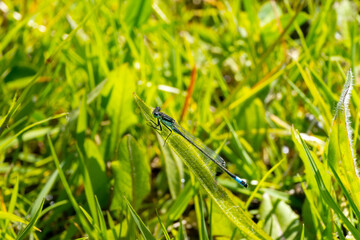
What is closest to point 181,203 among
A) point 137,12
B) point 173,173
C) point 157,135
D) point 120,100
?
point 173,173

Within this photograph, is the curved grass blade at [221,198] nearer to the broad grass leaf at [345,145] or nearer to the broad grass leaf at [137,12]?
the broad grass leaf at [345,145]

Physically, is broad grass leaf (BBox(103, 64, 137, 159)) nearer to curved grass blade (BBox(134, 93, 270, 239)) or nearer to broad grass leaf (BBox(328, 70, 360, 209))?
curved grass blade (BBox(134, 93, 270, 239))

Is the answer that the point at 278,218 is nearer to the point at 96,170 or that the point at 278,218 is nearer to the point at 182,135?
the point at 182,135

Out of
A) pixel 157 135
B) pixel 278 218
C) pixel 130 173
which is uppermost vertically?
pixel 157 135

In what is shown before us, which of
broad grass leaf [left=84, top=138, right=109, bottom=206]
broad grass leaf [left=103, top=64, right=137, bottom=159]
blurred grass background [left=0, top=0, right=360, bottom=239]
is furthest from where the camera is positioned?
broad grass leaf [left=103, top=64, right=137, bottom=159]

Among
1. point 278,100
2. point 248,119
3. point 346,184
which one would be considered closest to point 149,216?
point 248,119

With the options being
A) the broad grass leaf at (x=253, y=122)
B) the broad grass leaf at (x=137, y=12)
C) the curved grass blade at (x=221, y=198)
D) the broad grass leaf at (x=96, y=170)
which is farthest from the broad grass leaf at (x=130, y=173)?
the broad grass leaf at (x=137, y=12)

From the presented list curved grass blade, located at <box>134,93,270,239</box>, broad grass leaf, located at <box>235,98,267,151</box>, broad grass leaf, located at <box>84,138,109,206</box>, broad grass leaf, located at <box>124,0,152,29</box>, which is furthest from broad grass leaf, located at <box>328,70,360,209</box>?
broad grass leaf, located at <box>124,0,152,29</box>
